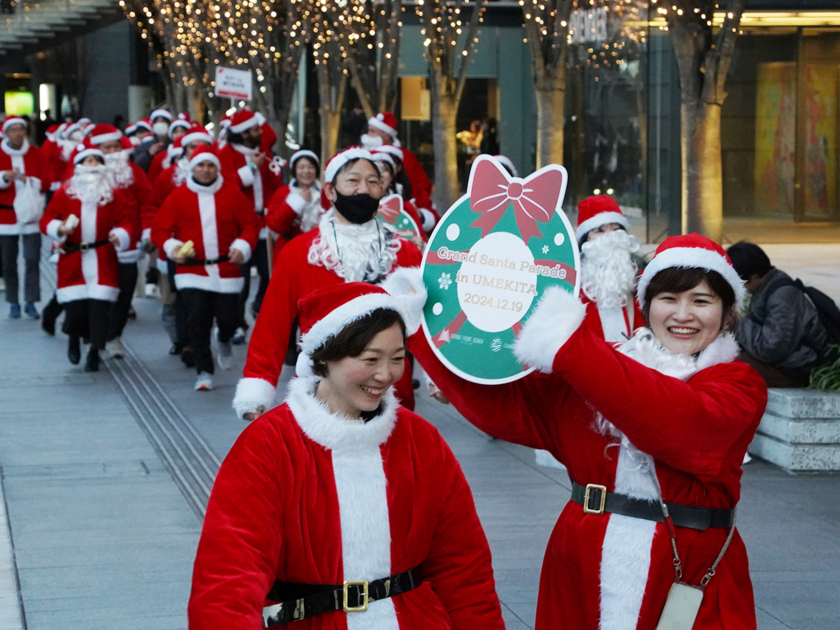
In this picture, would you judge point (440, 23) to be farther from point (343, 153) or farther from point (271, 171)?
point (343, 153)

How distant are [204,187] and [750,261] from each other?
4780 mm

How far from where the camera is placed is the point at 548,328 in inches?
106

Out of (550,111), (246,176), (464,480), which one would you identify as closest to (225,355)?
(246,176)

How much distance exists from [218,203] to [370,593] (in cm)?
810

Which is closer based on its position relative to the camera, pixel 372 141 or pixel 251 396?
pixel 251 396

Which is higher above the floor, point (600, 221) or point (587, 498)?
point (600, 221)

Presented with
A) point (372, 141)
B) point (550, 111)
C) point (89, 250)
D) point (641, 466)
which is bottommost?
point (641, 466)

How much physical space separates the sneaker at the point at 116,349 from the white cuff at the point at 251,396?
22.7ft

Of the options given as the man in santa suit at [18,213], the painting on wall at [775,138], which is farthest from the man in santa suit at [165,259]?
the painting on wall at [775,138]

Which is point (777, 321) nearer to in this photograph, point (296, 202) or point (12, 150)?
point (296, 202)

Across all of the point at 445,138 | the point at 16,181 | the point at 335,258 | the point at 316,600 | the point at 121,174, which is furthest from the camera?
the point at 445,138

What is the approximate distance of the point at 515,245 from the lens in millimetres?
2875

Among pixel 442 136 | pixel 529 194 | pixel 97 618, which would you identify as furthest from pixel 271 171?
pixel 529 194

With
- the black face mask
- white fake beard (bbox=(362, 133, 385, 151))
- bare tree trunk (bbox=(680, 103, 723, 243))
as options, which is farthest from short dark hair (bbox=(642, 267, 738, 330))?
white fake beard (bbox=(362, 133, 385, 151))
